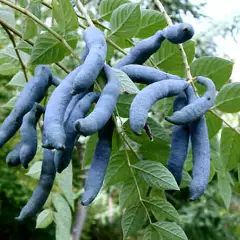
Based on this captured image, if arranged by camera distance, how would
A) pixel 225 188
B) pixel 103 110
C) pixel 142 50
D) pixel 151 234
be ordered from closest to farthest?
pixel 103 110, pixel 142 50, pixel 151 234, pixel 225 188

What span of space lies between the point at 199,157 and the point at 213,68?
0.21 meters

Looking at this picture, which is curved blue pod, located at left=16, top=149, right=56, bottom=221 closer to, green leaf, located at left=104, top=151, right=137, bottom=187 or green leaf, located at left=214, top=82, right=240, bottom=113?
green leaf, located at left=104, top=151, right=137, bottom=187

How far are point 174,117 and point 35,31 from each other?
28cm

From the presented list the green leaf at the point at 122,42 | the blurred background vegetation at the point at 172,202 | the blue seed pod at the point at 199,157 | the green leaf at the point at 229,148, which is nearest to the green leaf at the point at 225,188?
the green leaf at the point at 229,148

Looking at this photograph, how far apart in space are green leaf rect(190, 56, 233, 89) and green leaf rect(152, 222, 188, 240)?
0.18 meters

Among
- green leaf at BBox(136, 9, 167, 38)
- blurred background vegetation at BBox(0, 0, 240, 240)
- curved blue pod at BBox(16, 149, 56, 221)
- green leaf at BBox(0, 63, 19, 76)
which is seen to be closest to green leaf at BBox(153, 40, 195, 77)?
green leaf at BBox(136, 9, 167, 38)

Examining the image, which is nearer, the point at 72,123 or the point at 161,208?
the point at 72,123

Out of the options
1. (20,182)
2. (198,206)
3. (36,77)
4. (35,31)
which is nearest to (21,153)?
(36,77)

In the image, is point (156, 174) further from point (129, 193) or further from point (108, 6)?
point (108, 6)

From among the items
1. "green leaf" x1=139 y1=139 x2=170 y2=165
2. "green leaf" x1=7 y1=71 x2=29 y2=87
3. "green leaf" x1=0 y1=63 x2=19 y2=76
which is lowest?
"green leaf" x1=7 y1=71 x2=29 y2=87

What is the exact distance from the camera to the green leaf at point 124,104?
0.62 metres

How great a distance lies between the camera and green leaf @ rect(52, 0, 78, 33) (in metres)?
0.64

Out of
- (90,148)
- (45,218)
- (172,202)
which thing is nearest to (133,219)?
(90,148)

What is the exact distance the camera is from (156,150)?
70 cm
